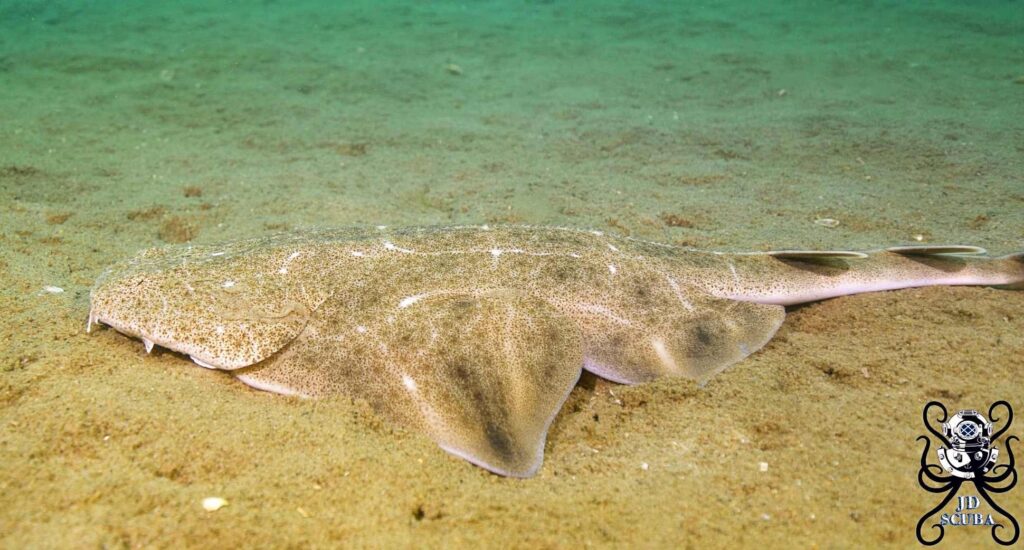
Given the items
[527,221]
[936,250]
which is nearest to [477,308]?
[527,221]

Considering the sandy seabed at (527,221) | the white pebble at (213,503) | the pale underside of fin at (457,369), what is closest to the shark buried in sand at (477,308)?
the pale underside of fin at (457,369)

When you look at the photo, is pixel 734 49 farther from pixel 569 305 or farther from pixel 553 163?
pixel 569 305

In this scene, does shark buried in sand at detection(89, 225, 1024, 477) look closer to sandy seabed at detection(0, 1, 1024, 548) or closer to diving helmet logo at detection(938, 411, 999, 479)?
sandy seabed at detection(0, 1, 1024, 548)

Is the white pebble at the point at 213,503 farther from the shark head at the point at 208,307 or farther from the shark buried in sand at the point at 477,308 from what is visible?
the shark head at the point at 208,307

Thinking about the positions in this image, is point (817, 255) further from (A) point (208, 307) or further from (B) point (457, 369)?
(A) point (208, 307)

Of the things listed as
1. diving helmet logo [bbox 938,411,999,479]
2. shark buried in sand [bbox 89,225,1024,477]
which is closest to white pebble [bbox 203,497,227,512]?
shark buried in sand [bbox 89,225,1024,477]

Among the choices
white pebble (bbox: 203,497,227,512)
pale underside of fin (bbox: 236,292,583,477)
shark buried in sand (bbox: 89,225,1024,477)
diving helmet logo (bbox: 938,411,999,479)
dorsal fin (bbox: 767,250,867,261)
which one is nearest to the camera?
white pebble (bbox: 203,497,227,512)

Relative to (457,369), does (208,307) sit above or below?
above
